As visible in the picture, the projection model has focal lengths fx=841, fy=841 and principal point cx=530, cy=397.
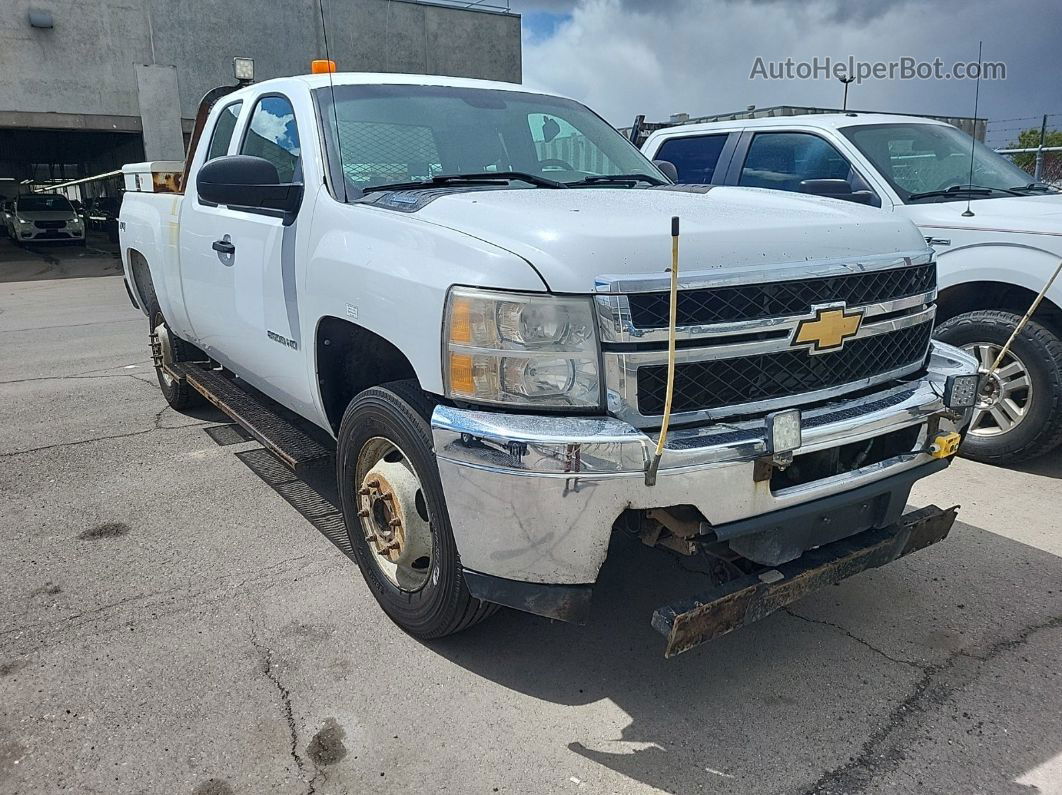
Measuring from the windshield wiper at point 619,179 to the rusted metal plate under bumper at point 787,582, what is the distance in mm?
1804

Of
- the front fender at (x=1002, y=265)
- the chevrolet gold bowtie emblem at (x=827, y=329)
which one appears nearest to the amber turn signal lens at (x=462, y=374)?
the chevrolet gold bowtie emblem at (x=827, y=329)

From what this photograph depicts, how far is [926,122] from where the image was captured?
604cm

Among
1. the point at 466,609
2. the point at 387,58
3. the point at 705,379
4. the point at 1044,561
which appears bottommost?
the point at 1044,561

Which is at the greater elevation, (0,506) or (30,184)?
(30,184)

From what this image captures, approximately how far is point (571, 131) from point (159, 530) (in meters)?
2.87

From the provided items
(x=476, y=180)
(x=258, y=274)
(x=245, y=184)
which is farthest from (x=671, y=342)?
(x=258, y=274)

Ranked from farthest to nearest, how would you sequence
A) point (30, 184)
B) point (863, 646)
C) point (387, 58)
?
1. point (30, 184)
2. point (387, 58)
3. point (863, 646)

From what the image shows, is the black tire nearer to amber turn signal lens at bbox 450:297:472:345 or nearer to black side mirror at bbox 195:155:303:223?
black side mirror at bbox 195:155:303:223

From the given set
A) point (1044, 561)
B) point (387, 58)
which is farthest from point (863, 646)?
point (387, 58)

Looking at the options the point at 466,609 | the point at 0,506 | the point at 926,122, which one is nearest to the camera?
the point at 466,609

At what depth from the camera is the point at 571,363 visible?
2387mm

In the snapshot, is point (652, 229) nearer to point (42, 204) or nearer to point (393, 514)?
point (393, 514)

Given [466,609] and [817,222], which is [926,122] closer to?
[817,222]

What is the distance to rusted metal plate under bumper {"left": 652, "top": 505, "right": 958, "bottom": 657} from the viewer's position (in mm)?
2455
